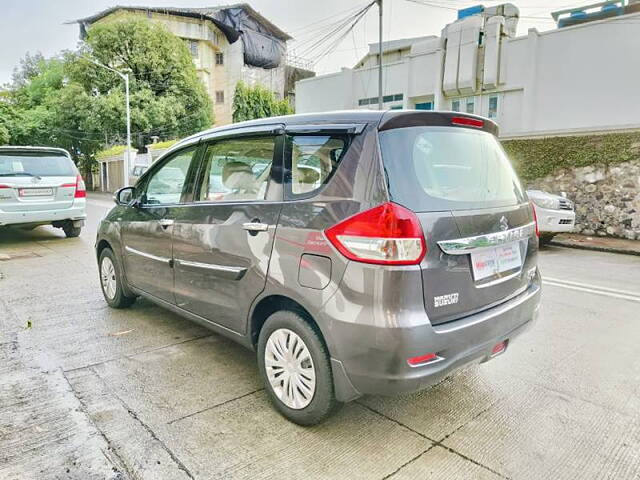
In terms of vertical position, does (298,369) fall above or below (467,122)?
below

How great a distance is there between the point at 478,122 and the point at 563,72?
16.5m

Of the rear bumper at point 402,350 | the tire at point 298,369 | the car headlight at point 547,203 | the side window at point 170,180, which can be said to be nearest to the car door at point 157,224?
the side window at point 170,180

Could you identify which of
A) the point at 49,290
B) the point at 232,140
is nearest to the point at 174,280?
the point at 232,140

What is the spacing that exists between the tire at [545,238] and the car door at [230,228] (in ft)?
26.9

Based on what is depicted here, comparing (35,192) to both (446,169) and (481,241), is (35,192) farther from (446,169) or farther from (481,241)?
(481,241)

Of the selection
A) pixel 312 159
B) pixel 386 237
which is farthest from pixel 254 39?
pixel 386 237

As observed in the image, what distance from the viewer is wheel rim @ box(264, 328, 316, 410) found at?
2.54m

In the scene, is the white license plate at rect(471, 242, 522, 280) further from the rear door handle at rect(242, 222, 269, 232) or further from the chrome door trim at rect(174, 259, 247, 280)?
the chrome door trim at rect(174, 259, 247, 280)

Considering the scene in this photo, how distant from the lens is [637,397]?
3.04m

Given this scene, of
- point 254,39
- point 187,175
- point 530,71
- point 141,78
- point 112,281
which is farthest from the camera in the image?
point 254,39

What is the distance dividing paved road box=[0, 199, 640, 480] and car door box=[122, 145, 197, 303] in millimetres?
507

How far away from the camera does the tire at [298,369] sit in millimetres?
2445

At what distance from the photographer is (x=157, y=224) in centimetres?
378

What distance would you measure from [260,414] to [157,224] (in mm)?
1825
